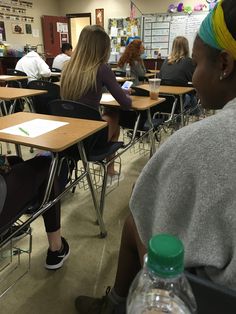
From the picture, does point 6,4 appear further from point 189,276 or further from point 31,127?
point 189,276

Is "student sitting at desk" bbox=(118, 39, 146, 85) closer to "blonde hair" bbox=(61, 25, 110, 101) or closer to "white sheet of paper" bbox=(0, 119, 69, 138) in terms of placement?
"blonde hair" bbox=(61, 25, 110, 101)

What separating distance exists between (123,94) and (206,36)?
152 centimetres

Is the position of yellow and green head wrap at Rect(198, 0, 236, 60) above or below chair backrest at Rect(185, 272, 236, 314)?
above

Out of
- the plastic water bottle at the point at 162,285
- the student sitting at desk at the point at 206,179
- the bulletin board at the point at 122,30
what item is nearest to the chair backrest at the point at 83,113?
the student sitting at desk at the point at 206,179

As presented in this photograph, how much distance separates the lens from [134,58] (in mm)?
4059

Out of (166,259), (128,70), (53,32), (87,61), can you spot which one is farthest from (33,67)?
(166,259)

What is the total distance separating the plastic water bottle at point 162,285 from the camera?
0.40 m

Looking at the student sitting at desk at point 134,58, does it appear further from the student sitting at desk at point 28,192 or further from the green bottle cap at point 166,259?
the green bottle cap at point 166,259

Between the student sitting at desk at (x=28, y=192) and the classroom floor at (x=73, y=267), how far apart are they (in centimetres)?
8

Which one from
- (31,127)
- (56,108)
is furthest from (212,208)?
(56,108)

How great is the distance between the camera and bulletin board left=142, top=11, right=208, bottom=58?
6734 mm

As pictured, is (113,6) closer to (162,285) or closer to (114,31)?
(114,31)

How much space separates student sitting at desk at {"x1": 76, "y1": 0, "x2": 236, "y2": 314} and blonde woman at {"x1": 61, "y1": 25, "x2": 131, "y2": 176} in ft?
4.92

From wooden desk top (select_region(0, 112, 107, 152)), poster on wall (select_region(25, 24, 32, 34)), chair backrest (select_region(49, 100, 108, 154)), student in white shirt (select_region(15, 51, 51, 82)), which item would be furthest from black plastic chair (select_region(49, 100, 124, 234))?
poster on wall (select_region(25, 24, 32, 34))
